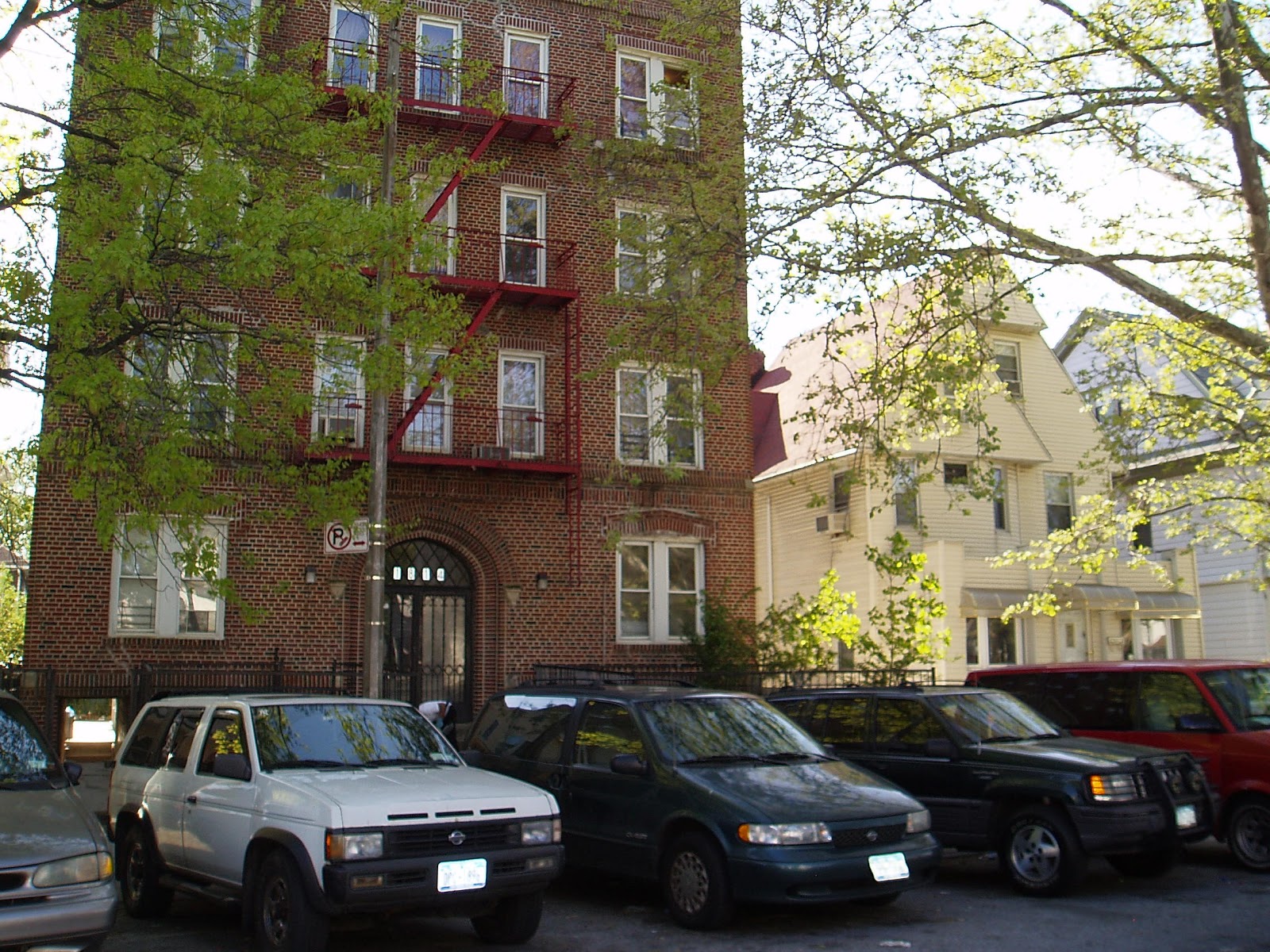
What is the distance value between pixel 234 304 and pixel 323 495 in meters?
6.75

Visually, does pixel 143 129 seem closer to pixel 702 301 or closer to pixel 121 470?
pixel 121 470

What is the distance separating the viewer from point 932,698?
35.1ft

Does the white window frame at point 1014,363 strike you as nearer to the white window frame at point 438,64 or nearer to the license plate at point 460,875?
the white window frame at point 438,64

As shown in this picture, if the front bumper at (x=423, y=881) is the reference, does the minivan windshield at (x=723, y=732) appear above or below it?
above

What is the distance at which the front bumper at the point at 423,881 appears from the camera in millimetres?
6773

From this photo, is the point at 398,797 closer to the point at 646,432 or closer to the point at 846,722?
the point at 846,722

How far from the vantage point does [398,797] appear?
723 cm

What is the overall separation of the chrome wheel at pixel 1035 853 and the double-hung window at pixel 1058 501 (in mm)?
20329

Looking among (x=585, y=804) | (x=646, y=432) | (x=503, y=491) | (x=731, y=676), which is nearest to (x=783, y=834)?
(x=585, y=804)

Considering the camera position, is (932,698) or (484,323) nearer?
(932,698)

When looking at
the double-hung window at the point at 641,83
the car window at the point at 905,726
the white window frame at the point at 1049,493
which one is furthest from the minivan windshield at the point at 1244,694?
the white window frame at the point at 1049,493

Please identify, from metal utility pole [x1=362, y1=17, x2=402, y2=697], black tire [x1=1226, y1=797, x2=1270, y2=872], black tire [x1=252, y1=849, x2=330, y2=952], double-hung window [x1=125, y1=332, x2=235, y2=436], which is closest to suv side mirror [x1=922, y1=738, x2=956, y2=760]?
black tire [x1=1226, y1=797, x2=1270, y2=872]

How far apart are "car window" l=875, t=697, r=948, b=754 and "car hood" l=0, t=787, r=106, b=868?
261 inches

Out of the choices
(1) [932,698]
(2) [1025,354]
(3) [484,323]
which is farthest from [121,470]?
(2) [1025,354]
